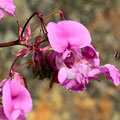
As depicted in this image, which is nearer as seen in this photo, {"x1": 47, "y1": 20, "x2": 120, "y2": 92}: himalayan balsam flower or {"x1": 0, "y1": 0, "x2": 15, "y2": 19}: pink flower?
{"x1": 47, "y1": 20, "x2": 120, "y2": 92}: himalayan balsam flower

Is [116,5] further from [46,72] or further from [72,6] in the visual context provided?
[46,72]

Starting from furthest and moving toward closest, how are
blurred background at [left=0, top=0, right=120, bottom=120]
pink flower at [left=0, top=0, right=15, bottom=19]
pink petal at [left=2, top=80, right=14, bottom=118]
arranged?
blurred background at [left=0, top=0, right=120, bottom=120]
pink flower at [left=0, top=0, right=15, bottom=19]
pink petal at [left=2, top=80, right=14, bottom=118]

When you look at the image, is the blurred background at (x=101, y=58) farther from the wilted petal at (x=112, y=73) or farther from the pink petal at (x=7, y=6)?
the wilted petal at (x=112, y=73)

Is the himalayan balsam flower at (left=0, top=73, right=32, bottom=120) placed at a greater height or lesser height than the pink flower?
lesser

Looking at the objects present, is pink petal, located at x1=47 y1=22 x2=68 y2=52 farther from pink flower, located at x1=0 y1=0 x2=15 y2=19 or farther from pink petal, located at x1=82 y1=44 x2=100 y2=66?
pink flower, located at x1=0 y1=0 x2=15 y2=19

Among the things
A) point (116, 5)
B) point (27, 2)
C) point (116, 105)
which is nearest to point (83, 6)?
point (116, 5)

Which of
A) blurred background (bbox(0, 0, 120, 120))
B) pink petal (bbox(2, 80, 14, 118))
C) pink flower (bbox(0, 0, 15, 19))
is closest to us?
pink petal (bbox(2, 80, 14, 118))

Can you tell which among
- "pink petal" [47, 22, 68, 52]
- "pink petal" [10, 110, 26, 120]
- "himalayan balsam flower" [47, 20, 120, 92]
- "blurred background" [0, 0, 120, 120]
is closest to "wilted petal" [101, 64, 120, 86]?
"himalayan balsam flower" [47, 20, 120, 92]

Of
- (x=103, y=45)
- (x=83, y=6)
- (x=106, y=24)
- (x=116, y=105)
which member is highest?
(x=83, y=6)

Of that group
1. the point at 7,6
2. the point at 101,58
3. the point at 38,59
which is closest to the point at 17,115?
the point at 38,59
